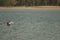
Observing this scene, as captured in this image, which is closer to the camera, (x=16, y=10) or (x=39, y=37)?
(x=39, y=37)

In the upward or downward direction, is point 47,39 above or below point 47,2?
above

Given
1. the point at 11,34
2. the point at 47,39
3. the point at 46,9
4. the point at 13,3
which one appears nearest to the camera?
the point at 47,39

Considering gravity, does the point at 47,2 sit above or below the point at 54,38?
below

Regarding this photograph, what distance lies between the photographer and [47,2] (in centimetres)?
9931

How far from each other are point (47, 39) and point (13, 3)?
6807 cm

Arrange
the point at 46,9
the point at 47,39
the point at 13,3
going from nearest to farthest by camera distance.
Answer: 1. the point at 47,39
2. the point at 46,9
3. the point at 13,3

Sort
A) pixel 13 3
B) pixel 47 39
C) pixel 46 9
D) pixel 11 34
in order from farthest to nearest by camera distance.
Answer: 1. pixel 13 3
2. pixel 46 9
3. pixel 11 34
4. pixel 47 39

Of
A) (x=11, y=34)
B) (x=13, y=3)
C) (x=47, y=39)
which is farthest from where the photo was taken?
(x=13, y=3)

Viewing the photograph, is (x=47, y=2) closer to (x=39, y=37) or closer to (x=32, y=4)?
(x=32, y=4)

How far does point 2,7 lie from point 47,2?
Answer: 16340mm

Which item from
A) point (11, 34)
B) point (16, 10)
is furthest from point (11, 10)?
point (11, 34)

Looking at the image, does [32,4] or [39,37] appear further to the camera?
[32,4]

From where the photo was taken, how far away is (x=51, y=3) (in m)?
97.8

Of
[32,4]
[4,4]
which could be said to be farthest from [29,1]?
[4,4]
